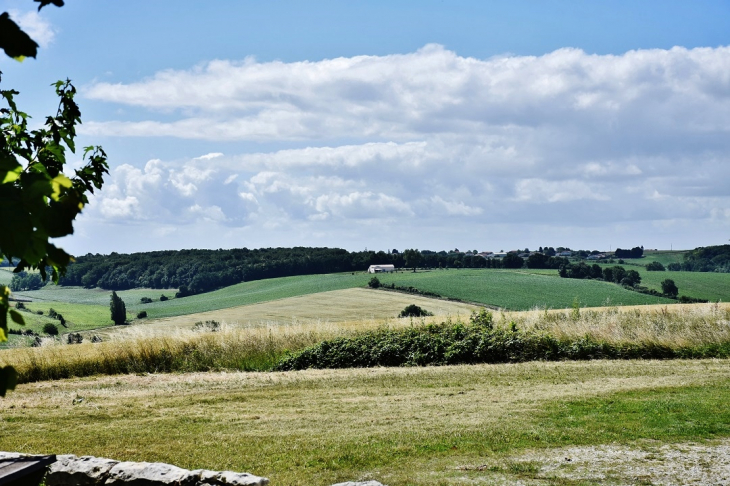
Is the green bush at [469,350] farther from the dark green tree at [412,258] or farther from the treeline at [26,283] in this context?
the treeline at [26,283]

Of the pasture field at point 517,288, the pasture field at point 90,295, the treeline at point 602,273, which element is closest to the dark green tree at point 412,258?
the pasture field at point 517,288

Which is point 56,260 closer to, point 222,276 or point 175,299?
point 175,299

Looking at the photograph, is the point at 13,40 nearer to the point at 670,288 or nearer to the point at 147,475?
the point at 147,475

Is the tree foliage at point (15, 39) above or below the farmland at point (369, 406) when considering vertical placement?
above

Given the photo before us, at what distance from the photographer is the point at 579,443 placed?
9.23 meters

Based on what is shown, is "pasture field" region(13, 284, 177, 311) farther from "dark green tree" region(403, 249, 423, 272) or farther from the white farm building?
"dark green tree" region(403, 249, 423, 272)

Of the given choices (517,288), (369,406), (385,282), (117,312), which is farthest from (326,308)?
(369,406)

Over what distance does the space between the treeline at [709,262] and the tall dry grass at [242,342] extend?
6042 centimetres

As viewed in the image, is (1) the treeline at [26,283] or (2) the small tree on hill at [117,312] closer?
(2) the small tree on hill at [117,312]

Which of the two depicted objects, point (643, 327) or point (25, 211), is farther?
point (643, 327)

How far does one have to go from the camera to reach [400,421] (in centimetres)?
1117

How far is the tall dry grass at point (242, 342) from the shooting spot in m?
20.6

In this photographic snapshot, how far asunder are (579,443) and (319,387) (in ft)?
25.8

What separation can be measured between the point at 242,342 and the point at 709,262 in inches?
2806
